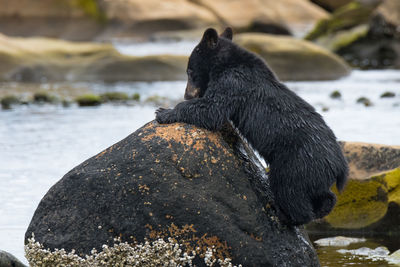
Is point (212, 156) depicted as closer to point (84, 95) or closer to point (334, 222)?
point (334, 222)

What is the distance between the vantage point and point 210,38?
210 inches

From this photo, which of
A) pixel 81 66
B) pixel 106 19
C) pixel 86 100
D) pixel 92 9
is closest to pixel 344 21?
pixel 81 66

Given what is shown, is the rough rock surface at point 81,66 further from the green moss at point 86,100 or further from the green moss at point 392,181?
the green moss at point 392,181

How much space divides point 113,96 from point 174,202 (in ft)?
40.6

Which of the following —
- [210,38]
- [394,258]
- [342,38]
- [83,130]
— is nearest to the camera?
[210,38]

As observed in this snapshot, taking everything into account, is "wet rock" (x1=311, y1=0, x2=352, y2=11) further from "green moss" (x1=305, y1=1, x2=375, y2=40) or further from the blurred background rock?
"green moss" (x1=305, y1=1, x2=375, y2=40)

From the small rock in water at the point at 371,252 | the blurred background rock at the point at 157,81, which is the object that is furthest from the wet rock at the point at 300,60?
the small rock in water at the point at 371,252

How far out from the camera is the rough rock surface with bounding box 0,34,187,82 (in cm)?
2064

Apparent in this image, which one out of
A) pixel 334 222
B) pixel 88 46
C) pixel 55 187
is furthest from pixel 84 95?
pixel 55 187

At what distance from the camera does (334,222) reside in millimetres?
7480

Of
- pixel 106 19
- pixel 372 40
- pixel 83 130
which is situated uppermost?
pixel 106 19

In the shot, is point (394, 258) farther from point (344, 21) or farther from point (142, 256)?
point (344, 21)

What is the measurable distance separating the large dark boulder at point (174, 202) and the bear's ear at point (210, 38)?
2.25 feet

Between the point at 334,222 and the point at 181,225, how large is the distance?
3.02 metres
